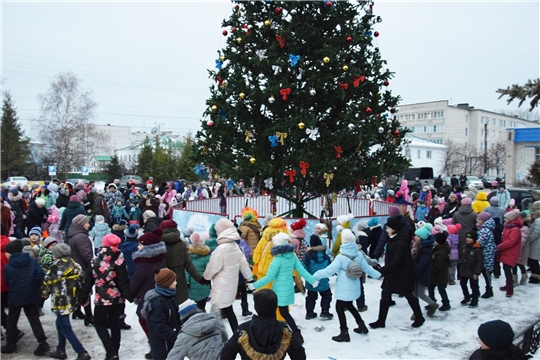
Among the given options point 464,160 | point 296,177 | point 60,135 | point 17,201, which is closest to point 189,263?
point 296,177

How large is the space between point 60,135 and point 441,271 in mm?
37688

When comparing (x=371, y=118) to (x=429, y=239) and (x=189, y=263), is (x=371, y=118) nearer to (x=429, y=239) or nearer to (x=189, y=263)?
(x=429, y=239)

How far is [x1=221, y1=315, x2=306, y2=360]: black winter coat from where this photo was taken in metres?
3.40

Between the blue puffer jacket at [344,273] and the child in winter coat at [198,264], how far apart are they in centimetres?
A: 178

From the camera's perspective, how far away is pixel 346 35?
36.8 ft

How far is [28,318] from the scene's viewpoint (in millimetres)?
5914

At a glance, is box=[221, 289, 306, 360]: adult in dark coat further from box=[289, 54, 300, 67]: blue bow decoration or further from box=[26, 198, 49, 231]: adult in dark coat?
box=[26, 198, 49, 231]: adult in dark coat

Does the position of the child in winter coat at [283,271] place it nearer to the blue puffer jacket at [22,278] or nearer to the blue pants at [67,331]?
the blue pants at [67,331]

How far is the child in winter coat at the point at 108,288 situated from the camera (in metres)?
5.41

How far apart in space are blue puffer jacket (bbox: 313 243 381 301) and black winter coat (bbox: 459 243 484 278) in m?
2.55

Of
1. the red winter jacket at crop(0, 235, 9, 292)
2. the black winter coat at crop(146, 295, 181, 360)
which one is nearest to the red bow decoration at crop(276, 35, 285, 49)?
the red winter jacket at crop(0, 235, 9, 292)

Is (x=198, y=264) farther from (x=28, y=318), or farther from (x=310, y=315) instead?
(x=28, y=318)

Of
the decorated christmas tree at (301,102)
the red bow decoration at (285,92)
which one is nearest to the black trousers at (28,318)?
the decorated christmas tree at (301,102)

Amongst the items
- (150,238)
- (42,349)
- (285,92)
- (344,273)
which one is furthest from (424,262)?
(42,349)
